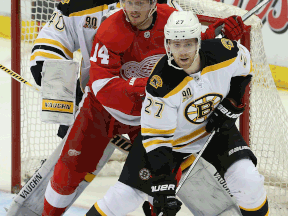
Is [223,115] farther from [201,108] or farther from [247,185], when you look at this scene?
[247,185]

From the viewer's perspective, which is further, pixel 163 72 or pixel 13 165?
pixel 13 165

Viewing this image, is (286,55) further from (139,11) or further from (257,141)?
(139,11)

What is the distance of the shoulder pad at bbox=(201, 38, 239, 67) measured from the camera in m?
1.93

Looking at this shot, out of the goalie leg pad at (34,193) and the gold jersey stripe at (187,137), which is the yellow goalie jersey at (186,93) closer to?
the gold jersey stripe at (187,137)

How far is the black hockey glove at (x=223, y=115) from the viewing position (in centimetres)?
200

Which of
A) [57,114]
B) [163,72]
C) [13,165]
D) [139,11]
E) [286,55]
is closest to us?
[163,72]

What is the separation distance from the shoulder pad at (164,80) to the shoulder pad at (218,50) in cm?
14

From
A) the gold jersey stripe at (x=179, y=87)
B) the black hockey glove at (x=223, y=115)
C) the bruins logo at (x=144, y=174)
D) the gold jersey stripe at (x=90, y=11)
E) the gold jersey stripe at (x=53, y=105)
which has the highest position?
the gold jersey stripe at (x=90, y=11)

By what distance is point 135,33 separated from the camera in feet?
6.98

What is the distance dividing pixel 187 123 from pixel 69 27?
83 cm

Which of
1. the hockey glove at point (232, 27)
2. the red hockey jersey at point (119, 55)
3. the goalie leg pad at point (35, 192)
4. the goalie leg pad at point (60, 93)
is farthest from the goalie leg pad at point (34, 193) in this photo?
the hockey glove at point (232, 27)

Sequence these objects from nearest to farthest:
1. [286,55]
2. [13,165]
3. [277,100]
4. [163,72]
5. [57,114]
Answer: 1. [163,72]
2. [57,114]
3. [277,100]
4. [13,165]
5. [286,55]

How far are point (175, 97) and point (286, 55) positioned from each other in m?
3.34

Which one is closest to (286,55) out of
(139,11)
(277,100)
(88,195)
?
(277,100)
